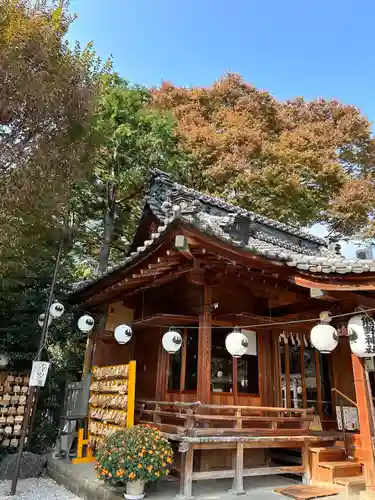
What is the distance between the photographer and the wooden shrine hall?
19.3 feet

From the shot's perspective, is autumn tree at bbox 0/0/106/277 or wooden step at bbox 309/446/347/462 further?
autumn tree at bbox 0/0/106/277

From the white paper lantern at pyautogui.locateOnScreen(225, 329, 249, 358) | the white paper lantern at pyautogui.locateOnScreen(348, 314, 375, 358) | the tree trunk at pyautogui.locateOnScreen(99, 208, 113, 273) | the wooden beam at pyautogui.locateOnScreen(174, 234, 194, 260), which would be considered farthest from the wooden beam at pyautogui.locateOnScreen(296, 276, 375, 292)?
the tree trunk at pyautogui.locateOnScreen(99, 208, 113, 273)

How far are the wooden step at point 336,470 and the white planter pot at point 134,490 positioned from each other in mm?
3331

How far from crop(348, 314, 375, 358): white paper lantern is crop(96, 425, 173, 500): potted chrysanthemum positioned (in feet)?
11.1

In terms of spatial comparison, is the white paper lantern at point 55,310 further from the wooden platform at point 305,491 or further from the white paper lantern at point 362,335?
the white paper lantern at point 362,335

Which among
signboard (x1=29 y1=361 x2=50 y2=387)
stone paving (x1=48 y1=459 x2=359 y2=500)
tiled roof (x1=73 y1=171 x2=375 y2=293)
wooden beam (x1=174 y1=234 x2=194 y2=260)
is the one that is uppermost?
tiled roof (x1=73 y1=171 x2=375 y2=293)

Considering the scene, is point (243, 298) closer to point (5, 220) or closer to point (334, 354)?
point (334, 354)

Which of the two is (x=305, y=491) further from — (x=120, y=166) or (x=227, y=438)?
(x=120, y=166)

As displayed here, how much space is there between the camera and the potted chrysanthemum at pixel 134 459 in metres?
5.54

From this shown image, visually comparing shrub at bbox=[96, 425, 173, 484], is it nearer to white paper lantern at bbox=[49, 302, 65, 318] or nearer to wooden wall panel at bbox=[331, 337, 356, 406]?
white paper lantern at bbox=[49, 302, 65, 318]

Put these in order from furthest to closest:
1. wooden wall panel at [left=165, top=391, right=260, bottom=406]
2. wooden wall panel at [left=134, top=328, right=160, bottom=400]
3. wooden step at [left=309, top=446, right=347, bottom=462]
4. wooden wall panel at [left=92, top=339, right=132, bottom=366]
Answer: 1. wooden wall panel at [left=92, top=339, right=132, bottom=366]
2. wooden wall panel at [left=134, top=328, right=160, bottom=400]
3. wooden wall panel at [left=165, top=391, right=260, bottom=406]
4. wooden step at [left=309, top=446, right=347, bottom=462]

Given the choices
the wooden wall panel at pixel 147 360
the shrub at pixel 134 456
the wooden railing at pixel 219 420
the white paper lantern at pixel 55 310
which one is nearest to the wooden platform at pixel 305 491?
the wooden railing at pixel 219 420

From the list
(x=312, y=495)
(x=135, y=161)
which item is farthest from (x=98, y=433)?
(x=135, y=161)

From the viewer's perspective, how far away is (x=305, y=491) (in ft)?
20.3
